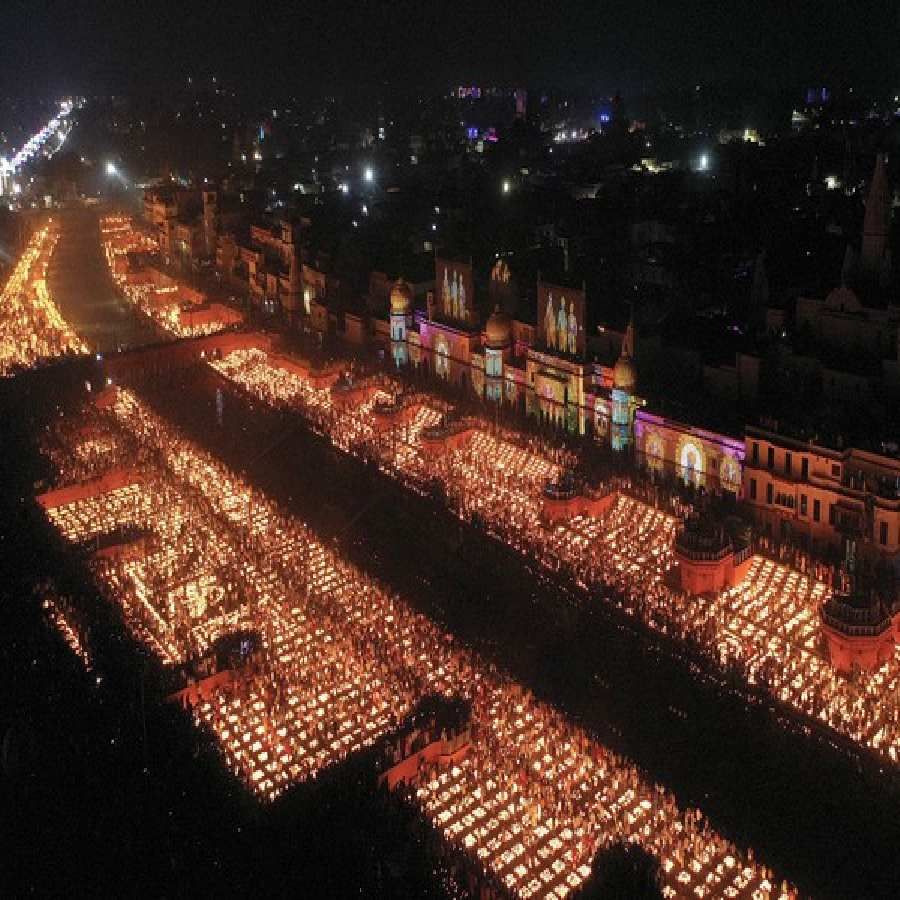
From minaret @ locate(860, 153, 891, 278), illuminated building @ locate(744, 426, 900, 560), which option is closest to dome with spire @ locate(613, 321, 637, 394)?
illuminated building @ locate(744, 426, 900, 560)

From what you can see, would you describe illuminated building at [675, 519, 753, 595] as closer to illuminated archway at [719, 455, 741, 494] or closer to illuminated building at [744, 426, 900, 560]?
illuminated building at [744, 426, 900, 560]

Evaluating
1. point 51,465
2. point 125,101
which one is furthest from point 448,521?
point 125,101

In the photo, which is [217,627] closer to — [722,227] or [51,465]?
[51,465]

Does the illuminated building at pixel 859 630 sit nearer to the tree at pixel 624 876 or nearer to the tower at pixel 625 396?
the tree at pixel 624 876

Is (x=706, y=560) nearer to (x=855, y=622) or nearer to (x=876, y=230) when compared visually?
(x=855, y=622)

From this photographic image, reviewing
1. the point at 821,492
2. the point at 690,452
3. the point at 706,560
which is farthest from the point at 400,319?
the point at 706,560

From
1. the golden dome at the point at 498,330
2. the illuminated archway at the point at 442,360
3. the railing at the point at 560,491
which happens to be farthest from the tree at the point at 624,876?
the illuminated archway at the point at 442,360

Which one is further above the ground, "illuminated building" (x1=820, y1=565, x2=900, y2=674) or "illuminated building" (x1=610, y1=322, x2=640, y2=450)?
"illuminated building" (x1=610, y1=322, x2=640, y2=450)
